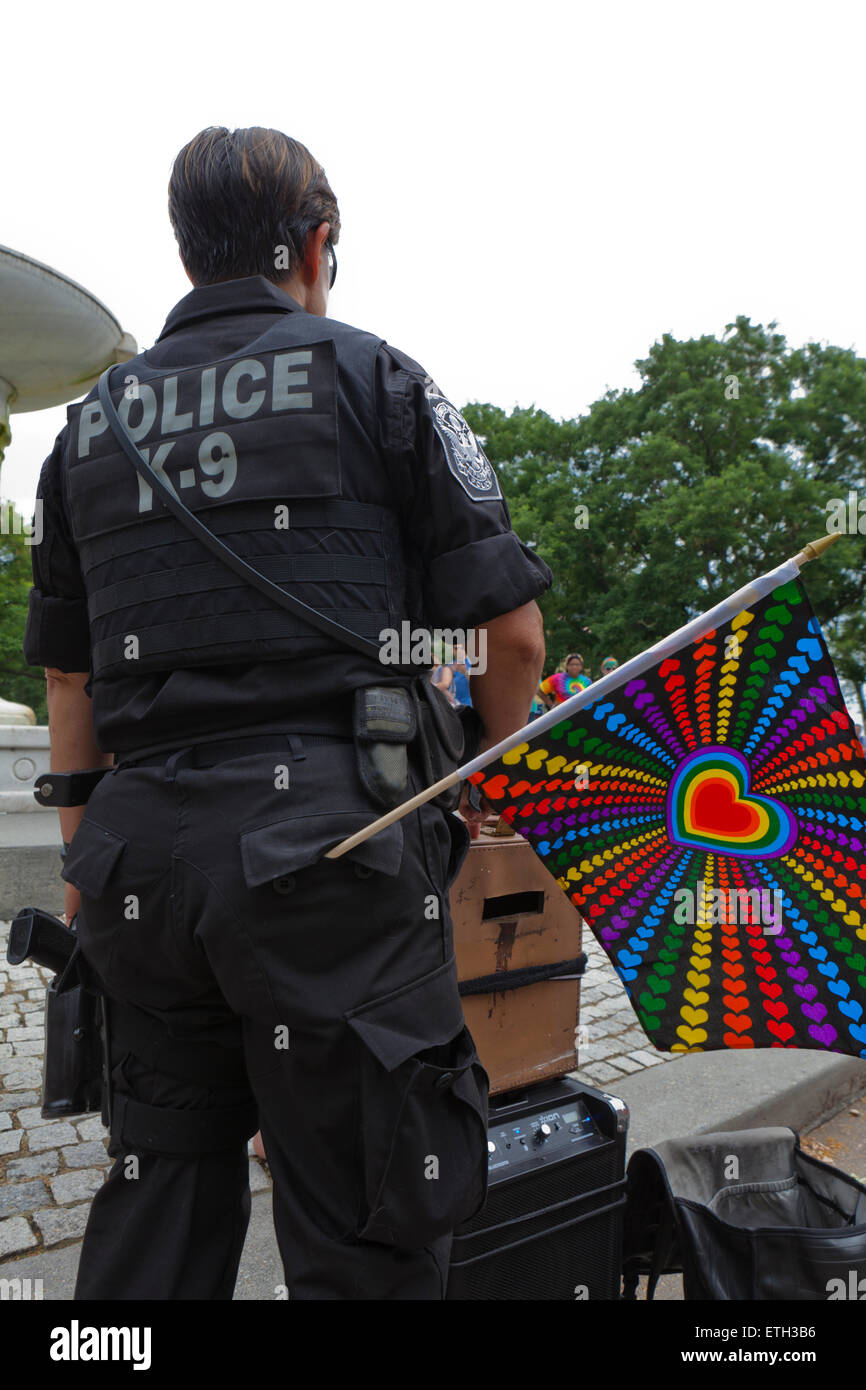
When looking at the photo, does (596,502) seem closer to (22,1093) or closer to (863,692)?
(863,692)

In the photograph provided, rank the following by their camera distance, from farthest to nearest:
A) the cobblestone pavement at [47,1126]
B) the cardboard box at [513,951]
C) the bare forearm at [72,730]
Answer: the cobblestone pavement at [47,1126]
the cardboard box at [513,951]
the bare forearm at [72,730]

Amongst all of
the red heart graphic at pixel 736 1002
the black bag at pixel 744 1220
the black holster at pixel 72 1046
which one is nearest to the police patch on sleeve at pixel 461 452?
the red heart graphic at pixel 736 1002

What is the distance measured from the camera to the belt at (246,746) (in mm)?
1460

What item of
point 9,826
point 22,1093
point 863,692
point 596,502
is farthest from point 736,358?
point 22,1093

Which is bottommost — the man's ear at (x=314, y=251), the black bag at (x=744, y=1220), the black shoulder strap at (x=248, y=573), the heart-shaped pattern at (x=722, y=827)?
the black bag at (x=744, y=1220)

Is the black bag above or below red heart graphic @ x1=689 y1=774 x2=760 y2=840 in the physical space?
below

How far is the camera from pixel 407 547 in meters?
1.65

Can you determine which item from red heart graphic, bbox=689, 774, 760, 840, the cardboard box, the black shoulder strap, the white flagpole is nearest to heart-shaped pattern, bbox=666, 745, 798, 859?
red heart graphic, bbox=689, 774, 760, 840

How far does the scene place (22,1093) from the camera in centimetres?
386

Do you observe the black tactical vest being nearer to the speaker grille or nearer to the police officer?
the police officer

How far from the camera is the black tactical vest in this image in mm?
1487

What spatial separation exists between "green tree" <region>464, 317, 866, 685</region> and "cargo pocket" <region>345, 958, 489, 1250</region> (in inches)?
818

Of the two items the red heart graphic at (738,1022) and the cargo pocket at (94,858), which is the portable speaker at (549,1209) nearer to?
the red heart graphic at (738,1022)

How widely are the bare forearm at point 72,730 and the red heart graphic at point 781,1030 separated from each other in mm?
1362
